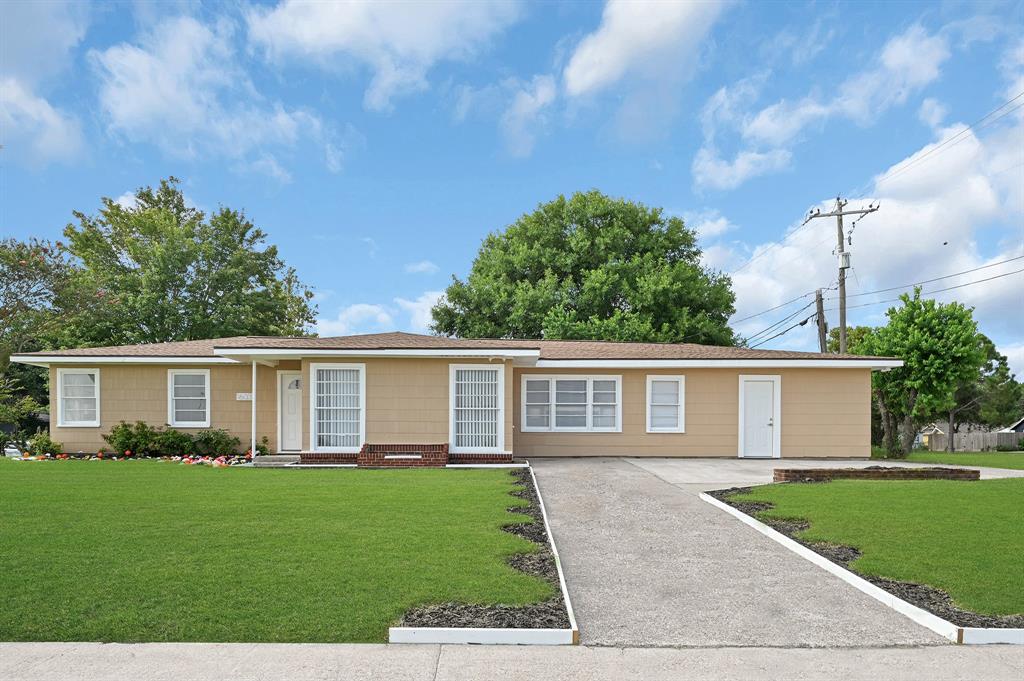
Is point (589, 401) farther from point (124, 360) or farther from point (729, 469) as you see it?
point (124, 360)

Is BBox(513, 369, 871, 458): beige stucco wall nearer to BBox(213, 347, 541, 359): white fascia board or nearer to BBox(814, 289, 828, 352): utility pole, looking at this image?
BBox(213, 347, 541, 359): white fascia board

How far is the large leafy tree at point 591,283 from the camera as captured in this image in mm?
29938

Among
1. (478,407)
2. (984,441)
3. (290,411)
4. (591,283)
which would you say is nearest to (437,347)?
(478,407)

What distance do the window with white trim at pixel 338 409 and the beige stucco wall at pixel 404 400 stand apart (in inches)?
6.3

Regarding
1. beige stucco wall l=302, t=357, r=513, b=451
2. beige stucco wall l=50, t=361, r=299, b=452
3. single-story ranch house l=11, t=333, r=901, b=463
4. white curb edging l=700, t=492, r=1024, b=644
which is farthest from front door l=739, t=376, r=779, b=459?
beige stucco wall l=50, t=361, r=299, b=452

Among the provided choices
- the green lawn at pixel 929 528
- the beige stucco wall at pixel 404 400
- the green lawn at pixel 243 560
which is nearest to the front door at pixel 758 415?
the green lawn at pixel 929 528

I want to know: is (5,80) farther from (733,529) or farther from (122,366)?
(733,529)

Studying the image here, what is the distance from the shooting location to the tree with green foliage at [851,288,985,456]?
20328mm

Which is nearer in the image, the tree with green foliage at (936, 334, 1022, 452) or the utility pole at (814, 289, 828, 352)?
the utility pole at (814, 289, 828, 352)

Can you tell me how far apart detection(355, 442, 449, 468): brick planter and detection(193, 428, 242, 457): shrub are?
13.7 feet

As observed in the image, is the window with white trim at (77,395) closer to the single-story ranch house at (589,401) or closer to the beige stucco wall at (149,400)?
the single-story ranch house at (589,401)

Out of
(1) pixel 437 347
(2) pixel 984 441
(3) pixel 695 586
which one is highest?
(1) pixel 437 347

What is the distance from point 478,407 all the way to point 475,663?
11519mm

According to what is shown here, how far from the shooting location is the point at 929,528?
26.1 feet
